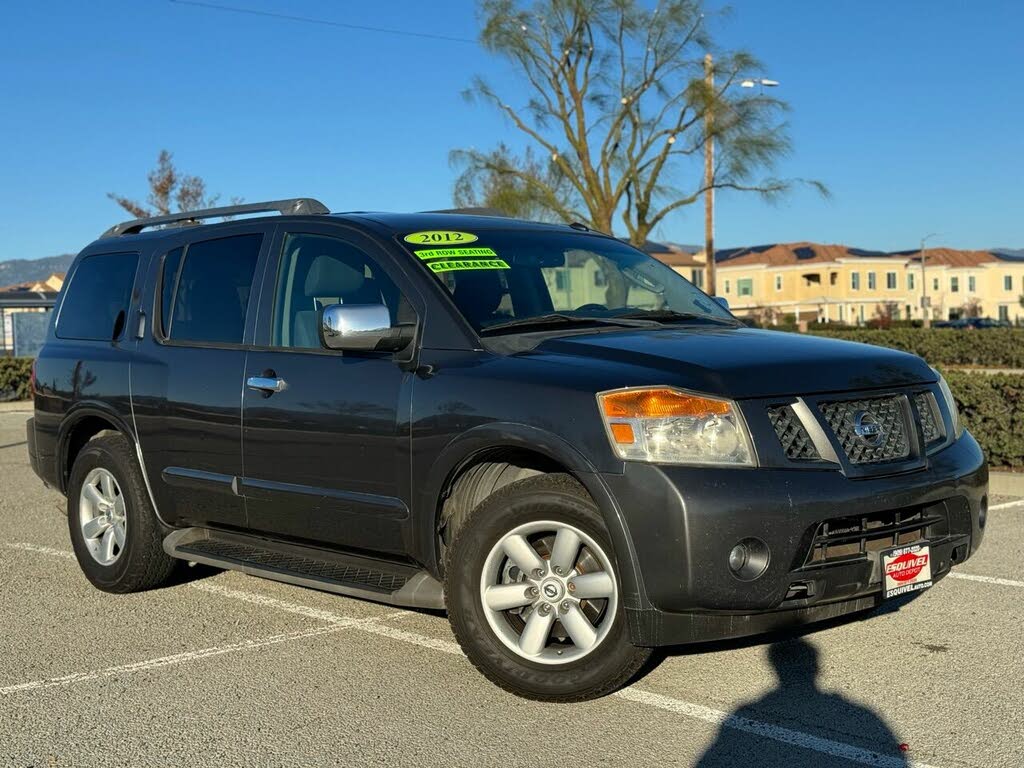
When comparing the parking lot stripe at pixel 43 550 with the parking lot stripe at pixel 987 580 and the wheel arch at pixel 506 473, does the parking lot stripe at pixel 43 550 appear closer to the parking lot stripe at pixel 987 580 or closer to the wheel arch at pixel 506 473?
the wheel arch at pixel 506 473

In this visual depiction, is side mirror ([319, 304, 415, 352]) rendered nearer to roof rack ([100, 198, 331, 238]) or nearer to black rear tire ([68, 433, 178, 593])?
roof rack ([100, 198, 331, 238])

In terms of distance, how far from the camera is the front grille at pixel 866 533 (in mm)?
4074

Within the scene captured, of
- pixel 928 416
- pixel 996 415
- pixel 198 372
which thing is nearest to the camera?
pixel 928 416

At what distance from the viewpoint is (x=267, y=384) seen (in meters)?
5.27

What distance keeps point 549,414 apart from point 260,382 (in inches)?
64.8

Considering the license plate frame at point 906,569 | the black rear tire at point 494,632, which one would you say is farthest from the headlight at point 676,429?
the license plate frame at point 906,569

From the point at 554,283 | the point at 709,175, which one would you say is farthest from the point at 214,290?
the point at 709,175

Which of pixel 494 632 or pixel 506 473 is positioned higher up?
pixel 506 473

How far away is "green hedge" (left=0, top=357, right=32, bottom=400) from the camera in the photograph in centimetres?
2325

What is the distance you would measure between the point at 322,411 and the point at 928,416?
2.47 m

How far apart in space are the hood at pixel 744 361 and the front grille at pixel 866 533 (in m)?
0.48

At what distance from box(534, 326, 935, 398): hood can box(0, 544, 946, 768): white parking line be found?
1.14 metres

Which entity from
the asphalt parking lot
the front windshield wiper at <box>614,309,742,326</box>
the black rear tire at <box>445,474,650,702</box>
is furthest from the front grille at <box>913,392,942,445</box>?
the black rear tire at <box>445,474,650,702</box>

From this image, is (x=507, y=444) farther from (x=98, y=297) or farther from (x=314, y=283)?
(x=98, y=297)
